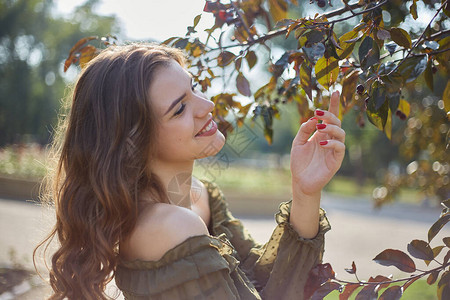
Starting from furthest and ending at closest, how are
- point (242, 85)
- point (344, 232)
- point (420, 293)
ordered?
point (344, 232)
point (420, 293)
point (242, 85)

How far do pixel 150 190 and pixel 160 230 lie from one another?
0.20 m

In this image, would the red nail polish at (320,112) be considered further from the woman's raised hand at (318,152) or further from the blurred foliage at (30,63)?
the blurred foliage at (30,63)

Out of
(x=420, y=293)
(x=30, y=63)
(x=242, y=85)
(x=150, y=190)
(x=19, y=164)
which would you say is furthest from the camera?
(x=30, y=63)

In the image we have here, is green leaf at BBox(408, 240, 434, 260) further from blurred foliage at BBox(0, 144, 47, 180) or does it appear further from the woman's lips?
blurred foliage at BBox(0, 144, 47, 180)

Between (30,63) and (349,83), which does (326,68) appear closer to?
(349,83)

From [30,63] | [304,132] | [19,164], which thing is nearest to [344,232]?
[304,132]

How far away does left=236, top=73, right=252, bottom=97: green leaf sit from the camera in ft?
5.27

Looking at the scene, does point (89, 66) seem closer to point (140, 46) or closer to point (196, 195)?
point (140, 46)

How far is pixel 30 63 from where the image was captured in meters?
21.3

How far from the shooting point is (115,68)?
1353mm

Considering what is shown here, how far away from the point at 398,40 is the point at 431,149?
2.55 metres

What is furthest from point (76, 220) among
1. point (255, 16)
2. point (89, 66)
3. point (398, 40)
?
point (255, 16)

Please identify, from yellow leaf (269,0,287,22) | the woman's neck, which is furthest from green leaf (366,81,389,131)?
yellow leaf (269,0,287,22)

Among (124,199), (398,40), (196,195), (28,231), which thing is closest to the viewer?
(398,40)
